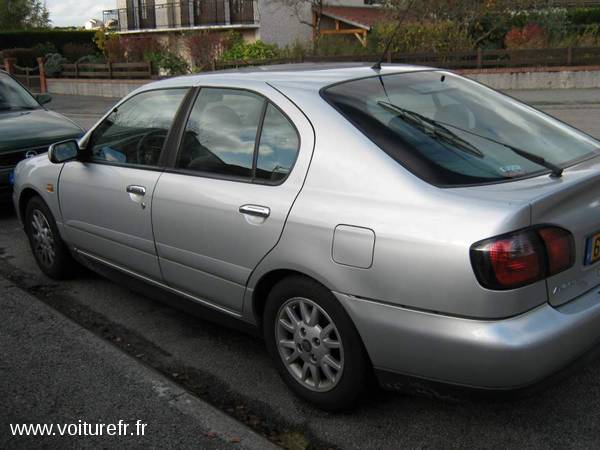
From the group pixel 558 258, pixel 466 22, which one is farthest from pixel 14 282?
pixel 466 22

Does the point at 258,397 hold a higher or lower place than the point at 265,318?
lower

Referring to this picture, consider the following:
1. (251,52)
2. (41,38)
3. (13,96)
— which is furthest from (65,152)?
(41,38)

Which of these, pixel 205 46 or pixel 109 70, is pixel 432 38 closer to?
pixel 205 46

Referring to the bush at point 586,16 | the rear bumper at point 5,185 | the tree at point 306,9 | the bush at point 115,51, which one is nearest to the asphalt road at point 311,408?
the rear bumper at point 5,185

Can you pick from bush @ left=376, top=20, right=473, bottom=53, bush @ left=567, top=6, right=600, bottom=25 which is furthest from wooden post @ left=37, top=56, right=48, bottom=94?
bush @ left=567, top=6, right=600, bottom=25

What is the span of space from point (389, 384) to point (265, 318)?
0.76 metres

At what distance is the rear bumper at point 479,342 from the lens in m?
2.55

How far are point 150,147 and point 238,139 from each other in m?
0.81

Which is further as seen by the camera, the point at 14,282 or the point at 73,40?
the point at 73,40

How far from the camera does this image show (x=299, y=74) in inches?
144

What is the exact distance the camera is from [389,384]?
2.91m

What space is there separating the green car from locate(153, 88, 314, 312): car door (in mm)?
4064

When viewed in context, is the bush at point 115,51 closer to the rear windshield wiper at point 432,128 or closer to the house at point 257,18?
the house at point 257,18

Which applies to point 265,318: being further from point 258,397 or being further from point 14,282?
point 14,282
